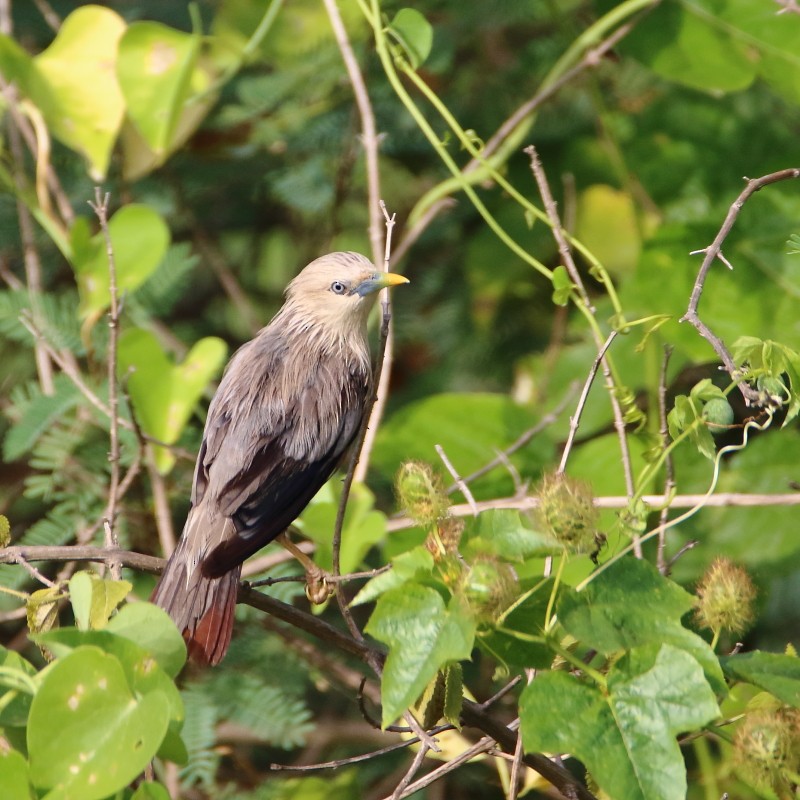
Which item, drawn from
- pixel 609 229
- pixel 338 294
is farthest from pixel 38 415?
pixel 609 229

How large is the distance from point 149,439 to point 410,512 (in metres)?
1.53

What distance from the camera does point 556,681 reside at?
184 cm

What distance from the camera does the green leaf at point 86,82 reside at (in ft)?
11.8

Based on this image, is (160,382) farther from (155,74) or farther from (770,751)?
(770,751)

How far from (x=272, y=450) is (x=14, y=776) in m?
1.62

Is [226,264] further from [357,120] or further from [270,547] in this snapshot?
[270,547]

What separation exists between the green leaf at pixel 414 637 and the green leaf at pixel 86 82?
2262 millimetres

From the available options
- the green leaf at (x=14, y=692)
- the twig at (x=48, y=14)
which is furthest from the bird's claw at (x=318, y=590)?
the twig at (x=48, y=14)

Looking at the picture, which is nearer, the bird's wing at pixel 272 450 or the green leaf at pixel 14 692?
the green leaf at pixel 14 692

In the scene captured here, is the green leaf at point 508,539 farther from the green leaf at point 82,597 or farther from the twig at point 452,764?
the green leaf at point 82,597

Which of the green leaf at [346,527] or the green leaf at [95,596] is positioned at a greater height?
the green leaf at [95,596]

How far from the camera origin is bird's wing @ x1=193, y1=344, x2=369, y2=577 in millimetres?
3064

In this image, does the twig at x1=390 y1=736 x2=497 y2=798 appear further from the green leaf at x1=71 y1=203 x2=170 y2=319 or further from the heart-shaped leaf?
the heart-shaped leaf

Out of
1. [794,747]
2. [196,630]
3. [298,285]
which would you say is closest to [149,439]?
[196,630]
